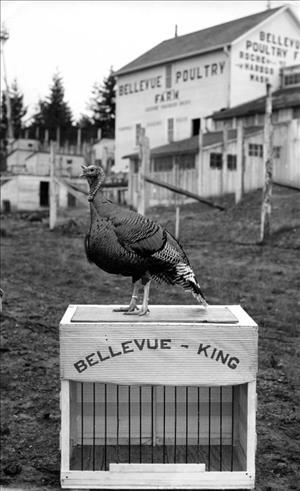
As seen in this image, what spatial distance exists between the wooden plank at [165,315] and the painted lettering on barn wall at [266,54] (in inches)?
1311

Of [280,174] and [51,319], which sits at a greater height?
[280,174]

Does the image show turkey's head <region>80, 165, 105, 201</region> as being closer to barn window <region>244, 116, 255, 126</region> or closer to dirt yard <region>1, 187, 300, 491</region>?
dirt yard <region>1, 187, 300, 491</region>

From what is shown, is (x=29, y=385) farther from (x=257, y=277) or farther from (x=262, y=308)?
Answer: (x=257, y=277)

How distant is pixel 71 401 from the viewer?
618 cm

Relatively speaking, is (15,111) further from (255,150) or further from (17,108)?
(255,150)

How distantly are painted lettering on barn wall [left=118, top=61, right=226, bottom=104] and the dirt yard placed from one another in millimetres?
14007

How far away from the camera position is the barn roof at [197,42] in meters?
38.6

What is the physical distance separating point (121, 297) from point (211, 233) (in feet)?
28.2


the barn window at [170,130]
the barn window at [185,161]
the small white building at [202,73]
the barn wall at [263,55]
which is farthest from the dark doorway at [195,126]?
the barn window at [185,161]

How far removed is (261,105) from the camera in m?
33.9

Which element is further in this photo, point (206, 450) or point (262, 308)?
point (262, 308)

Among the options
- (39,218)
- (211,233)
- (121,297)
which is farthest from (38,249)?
(39,218)

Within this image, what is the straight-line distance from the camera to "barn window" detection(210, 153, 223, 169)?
101 feet

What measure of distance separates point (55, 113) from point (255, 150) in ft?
172
